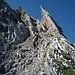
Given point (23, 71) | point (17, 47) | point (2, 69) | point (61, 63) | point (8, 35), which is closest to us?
point (61, 63)

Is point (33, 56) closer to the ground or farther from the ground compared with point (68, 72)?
A: farther from the ground

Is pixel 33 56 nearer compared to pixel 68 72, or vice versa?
pixel 68 72

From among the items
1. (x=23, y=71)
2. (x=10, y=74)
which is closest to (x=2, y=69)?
(x=10, y=74)

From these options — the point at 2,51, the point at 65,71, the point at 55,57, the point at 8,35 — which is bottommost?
the point at 65,71

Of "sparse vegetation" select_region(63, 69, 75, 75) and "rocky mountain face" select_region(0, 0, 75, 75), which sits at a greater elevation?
"rocky mountain face" select_region(0, 0, 75, 75)

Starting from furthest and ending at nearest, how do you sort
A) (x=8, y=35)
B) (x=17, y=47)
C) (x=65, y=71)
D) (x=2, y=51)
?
(x=8, y=35), (x=17, y=47), (x=2, y=51), (x=65, y=71)

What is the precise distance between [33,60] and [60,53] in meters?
7.41

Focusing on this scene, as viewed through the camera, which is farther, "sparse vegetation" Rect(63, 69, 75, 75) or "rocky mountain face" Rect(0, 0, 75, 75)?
"rocky mountain face" Rect(0, 0, 75, 75)

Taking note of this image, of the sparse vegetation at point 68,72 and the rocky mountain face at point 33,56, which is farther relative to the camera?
the rocky mountain face at point 33,56

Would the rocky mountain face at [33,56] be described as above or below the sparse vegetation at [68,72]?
above

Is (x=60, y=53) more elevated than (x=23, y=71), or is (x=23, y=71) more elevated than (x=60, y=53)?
(x=60, y=53)

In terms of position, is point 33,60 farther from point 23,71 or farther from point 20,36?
point 20,36

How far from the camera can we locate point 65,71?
20.2 meters

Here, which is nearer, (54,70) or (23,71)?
(54,70)
